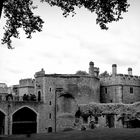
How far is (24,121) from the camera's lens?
53.8 metres

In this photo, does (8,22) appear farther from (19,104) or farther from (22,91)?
(22,91)

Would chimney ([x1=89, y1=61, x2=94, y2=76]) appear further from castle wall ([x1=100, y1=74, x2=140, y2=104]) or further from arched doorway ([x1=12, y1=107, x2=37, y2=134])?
arched doorway ([x1=12, y1=107, x2=37, y2=134])

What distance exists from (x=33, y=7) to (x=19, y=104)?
32.0 m

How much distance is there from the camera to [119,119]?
52781mm

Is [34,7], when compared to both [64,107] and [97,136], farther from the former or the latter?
[64,107]

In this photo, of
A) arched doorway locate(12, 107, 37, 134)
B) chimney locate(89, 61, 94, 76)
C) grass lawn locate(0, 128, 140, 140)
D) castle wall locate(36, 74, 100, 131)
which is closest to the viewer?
grass lawn locate(0, 128, 140, 140)

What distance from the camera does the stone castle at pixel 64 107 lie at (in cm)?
5169

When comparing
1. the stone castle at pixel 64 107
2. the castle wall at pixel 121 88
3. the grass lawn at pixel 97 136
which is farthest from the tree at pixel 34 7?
the castle wall at pixel 121 88

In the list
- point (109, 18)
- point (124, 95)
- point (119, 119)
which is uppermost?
point (109, 18)

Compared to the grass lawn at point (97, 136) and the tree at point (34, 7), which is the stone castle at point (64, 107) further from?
the tree at point (34, 7)

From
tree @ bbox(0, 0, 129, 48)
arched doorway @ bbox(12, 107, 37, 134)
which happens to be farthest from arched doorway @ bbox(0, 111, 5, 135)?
tree @ bbox(0, 0, 129, 48)

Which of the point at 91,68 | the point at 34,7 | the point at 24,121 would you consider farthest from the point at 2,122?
the point at 34,7

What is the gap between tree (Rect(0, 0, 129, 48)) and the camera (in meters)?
20.6

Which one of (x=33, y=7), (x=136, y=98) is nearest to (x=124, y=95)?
(x=136, y=98)
